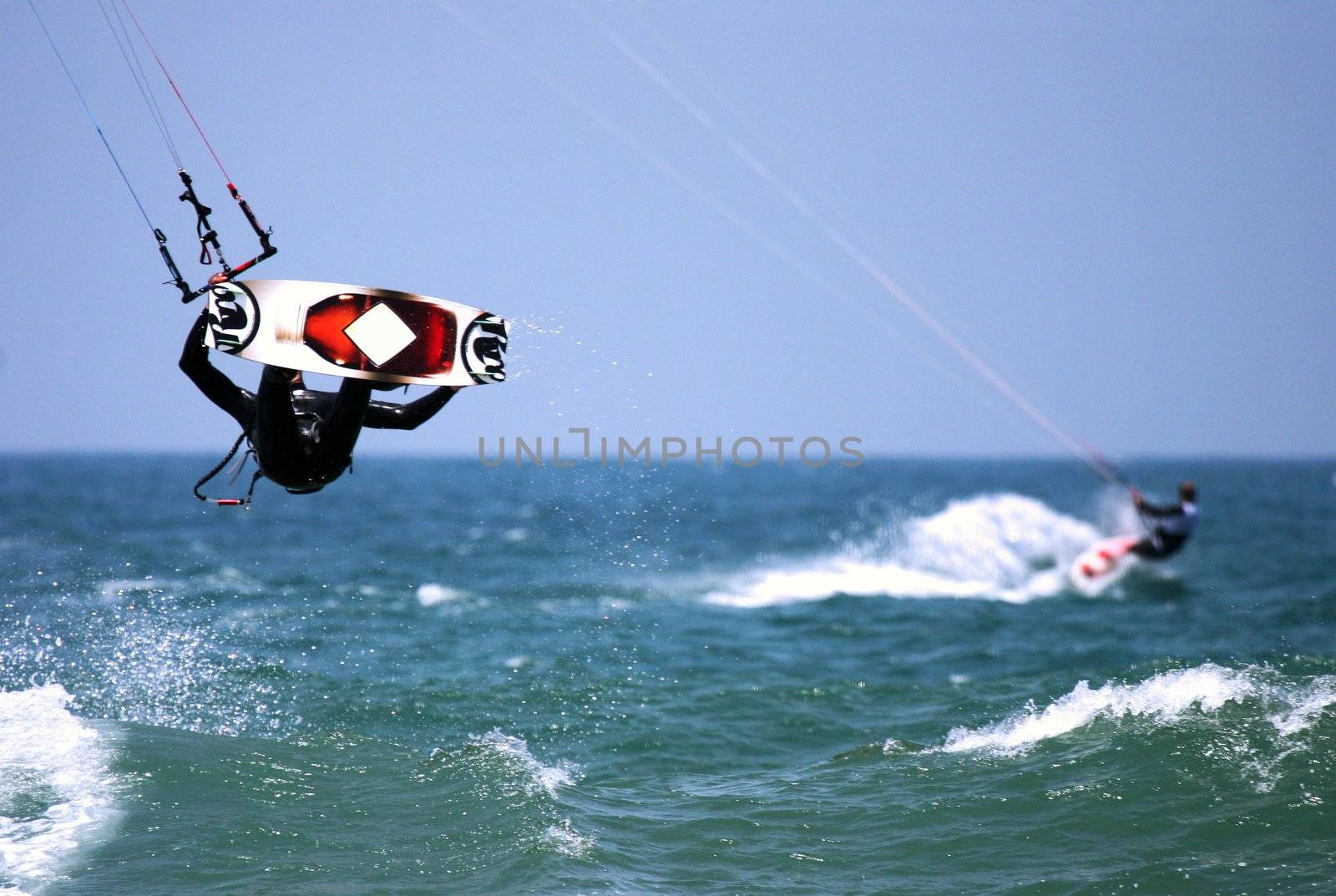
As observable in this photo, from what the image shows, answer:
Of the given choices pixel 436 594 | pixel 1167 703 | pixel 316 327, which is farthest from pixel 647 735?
A: pixel 436 594

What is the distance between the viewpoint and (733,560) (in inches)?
1117

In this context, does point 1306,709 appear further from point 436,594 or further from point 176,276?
point 436,594

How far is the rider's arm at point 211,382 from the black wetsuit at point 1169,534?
20887 millimetres

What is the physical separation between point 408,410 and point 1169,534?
2085 centimetres

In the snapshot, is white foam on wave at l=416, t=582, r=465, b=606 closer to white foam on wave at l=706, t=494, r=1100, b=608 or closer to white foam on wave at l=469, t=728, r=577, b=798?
white foam on wave at l=706, t=494, r=1100, b=608

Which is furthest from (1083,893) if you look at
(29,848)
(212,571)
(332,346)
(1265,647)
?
(212,571)

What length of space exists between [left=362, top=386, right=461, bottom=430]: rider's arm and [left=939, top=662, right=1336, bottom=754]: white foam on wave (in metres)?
4.85

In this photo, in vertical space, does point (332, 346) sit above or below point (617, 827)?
above

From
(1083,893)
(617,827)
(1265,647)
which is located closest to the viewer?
(1083,893)

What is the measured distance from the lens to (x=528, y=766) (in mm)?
8875

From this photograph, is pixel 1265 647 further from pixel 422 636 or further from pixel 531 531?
pixel 531 531

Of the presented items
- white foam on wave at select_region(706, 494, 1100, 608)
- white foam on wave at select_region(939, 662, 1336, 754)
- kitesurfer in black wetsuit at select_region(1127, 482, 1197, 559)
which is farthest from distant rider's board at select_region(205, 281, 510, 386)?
kitesurfer in black wetsuit at select_region(1127, 482, 1197, 559)

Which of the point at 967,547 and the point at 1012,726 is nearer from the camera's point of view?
the point at 1012,726

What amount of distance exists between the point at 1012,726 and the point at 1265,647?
29.2 feet
